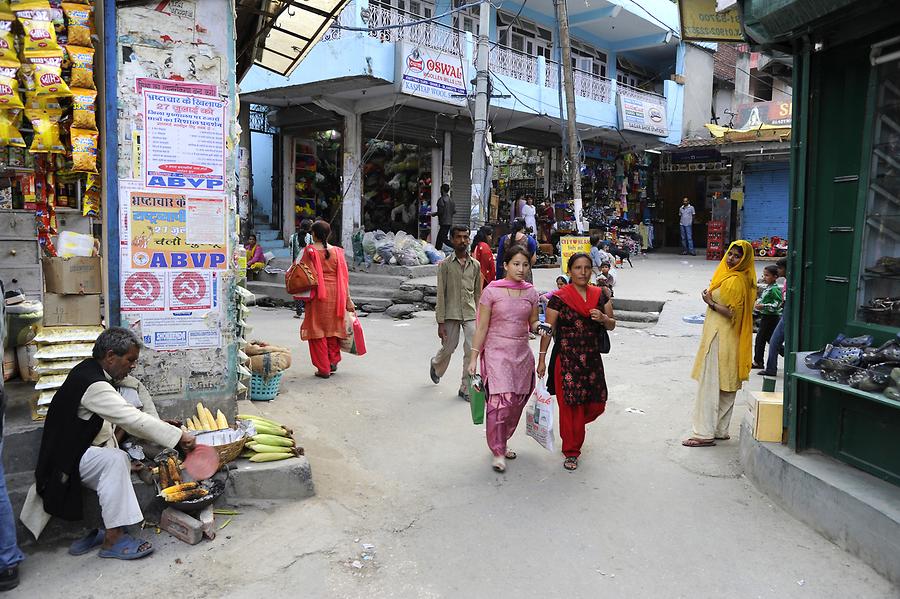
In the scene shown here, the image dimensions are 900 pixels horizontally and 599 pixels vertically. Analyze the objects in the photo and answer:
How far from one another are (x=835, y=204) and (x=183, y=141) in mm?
4084

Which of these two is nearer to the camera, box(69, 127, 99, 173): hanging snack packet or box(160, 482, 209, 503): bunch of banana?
box(160, 482, 209, 503): bunch of banana

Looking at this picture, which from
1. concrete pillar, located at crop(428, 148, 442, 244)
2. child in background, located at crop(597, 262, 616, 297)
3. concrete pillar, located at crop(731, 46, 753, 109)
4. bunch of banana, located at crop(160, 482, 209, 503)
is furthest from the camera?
concrete pillar, located at crop(731, 46, 753, 109)

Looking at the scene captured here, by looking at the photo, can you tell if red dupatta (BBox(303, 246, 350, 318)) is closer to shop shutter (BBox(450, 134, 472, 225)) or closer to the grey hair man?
the grey hair man

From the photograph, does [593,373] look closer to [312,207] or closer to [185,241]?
[185,241]

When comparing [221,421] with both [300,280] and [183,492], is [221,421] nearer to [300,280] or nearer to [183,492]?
[183,492]

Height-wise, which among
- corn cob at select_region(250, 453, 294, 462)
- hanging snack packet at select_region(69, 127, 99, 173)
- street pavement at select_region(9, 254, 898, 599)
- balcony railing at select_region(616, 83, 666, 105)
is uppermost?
balcony railing at select_region(616, 83, 666, 105)

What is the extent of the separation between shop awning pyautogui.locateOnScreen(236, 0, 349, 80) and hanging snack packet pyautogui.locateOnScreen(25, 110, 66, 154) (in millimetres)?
1953

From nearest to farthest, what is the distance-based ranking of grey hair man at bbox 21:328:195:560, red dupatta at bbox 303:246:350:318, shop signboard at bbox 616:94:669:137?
grey hair man at bbox 21:328:195:560
red dupatta at bbox 303:246:350:318
shop signboard at bbox 616:94:669:137

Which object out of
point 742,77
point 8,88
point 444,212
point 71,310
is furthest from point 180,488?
point 742,77

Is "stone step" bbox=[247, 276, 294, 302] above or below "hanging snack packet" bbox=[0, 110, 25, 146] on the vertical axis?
below

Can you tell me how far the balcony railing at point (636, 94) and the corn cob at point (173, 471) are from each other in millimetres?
19007

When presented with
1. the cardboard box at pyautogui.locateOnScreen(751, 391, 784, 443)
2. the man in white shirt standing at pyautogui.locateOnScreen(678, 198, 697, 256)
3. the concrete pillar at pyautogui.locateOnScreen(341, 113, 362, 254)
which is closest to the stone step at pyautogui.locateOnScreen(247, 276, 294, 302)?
the concrete pillar at pyautogui.locateOnScreen(341, 113, 362, 254)

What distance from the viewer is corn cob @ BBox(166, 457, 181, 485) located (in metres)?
3.75

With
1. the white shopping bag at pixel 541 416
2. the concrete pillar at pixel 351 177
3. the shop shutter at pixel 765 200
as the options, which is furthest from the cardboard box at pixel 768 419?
the shop shutter at pixel 765 200
